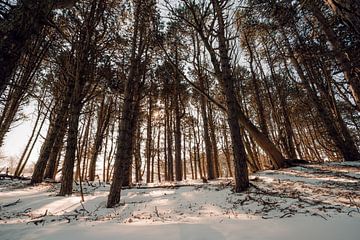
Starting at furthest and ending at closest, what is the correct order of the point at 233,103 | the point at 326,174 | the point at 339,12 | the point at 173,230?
1. the point at 326,174
2. the point at 233,103
3. the point at 339,12
4. the point at 173,230

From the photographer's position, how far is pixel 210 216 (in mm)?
3355

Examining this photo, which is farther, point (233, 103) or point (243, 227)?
point (233, 103)

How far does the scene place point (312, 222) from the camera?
2.48 meters

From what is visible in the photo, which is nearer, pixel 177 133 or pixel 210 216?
pixel 210 216

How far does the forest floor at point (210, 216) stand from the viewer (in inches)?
90.2

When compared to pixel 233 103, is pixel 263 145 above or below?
below

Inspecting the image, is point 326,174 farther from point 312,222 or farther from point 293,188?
point 312,222

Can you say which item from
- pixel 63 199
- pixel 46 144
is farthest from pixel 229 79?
pixel 46 144

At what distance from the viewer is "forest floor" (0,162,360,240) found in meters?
2.29

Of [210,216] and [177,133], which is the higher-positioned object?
[177,133]

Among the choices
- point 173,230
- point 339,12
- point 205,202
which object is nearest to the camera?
point 173,230

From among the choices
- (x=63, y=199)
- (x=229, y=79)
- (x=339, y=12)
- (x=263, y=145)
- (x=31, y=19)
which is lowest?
(x=63, y=199)

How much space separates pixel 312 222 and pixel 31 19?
4304mm

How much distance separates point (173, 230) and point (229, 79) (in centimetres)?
461
